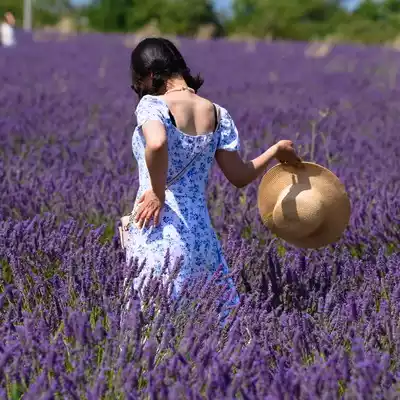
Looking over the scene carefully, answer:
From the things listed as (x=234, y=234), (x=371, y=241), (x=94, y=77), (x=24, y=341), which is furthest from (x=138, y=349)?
(x=94, y=77)

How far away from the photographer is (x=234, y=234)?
3312mm

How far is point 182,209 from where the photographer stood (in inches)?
104

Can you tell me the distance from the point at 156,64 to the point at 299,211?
666 mm

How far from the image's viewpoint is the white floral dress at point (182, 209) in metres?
2.59

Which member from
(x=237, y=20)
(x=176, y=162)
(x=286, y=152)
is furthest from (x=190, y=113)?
(x=237, y=20)

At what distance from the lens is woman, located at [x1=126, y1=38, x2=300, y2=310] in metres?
2.57

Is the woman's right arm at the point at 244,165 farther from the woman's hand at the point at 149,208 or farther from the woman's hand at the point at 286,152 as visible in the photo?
the woman's hand at the point at 149,208

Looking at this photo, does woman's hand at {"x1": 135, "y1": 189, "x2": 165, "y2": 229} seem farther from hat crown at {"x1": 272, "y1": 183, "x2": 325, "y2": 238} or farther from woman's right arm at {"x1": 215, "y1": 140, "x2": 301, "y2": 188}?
hat crown at {"x1": 272, "y1": 183, "x2": 325, "y2": 238}

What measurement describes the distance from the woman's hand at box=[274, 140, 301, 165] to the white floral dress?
145mm

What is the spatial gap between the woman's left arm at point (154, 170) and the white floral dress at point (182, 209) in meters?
0.05

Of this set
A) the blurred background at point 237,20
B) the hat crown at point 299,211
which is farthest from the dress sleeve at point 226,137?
the blurred background at point 237,20

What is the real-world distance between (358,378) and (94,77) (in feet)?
29.6

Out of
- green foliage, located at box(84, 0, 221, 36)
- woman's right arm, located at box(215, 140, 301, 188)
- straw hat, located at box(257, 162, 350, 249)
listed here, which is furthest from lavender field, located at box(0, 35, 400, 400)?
green foliage, located at box(84, 0, 221, 36)

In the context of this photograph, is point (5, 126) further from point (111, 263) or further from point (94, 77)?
point (94, 77)
